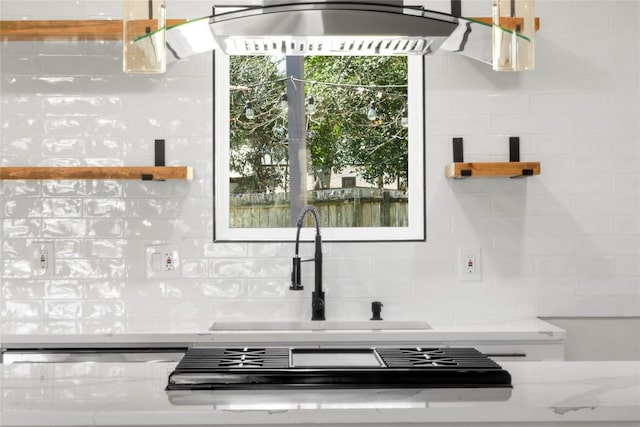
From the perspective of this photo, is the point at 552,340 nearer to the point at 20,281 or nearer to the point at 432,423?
the point at 432,423

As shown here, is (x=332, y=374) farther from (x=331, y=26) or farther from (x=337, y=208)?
(x=337, y=208)

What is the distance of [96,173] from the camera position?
312cm

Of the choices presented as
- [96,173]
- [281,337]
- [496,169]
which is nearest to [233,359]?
[281,337]

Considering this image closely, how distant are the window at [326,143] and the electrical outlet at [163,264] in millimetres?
357

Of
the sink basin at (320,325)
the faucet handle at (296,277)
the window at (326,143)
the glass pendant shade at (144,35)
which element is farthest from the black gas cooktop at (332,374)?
the window at (326,143)

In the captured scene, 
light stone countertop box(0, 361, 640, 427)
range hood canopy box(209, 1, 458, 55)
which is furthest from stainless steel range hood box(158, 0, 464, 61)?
light stone countertop box(0, 361, 640, 427)

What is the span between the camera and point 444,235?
3416mm

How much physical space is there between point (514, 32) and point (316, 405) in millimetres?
1139

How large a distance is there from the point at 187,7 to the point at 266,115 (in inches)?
25.9

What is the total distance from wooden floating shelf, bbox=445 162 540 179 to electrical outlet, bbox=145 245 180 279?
55.4 inches

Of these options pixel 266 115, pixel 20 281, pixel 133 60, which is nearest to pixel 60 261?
pixel 20 281

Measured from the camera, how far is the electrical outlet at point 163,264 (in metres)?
3.37

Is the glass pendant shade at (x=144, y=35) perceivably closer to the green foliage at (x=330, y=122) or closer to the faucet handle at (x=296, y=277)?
the faucet handle at (x=296, y=277)

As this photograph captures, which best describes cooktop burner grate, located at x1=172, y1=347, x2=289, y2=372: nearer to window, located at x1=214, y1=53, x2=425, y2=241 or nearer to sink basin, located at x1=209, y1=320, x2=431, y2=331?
sink basin, located at x1=209, y1=320, x2=431, y2=331
